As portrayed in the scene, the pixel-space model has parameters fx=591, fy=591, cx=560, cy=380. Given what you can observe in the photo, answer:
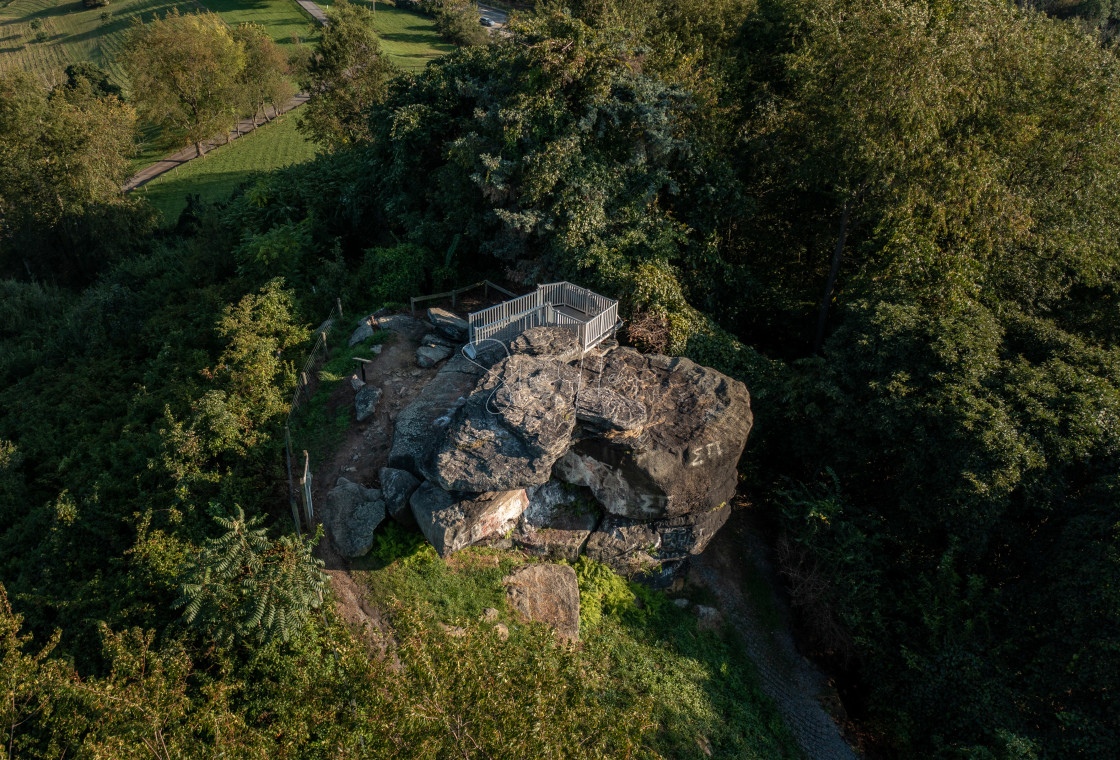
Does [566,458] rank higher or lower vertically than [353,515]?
higher

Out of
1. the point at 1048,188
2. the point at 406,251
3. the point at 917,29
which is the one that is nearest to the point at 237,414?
the point at 406,251

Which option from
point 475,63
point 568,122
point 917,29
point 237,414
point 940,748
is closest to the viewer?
point 940,748

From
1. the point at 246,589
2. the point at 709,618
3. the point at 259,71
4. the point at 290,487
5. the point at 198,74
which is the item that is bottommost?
the point at 709,618

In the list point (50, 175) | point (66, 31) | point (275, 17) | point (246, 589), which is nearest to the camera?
point (246, 589)

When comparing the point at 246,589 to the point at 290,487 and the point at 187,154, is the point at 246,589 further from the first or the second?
the point at 187,154

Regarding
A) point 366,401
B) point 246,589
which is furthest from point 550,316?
point 246,589

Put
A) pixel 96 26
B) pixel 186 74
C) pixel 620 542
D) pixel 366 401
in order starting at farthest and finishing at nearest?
1. pixel 96 26
2. pixel 186 74
3. pixel 366 401
4. pixel 620 542

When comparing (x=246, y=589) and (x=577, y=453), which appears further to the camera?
(x=577, y=453)

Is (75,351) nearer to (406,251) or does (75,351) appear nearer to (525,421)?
(406,251)

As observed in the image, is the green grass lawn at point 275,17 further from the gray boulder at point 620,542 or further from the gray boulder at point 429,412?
the gray boulder at point 620,542
